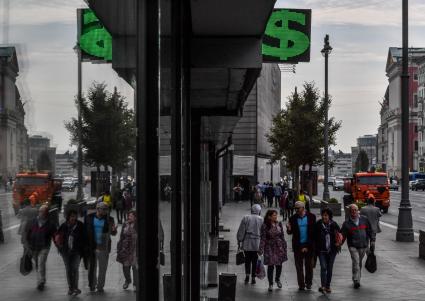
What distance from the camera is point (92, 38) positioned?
1744mm

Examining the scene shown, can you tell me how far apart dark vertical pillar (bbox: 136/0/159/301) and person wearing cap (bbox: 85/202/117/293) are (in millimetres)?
292

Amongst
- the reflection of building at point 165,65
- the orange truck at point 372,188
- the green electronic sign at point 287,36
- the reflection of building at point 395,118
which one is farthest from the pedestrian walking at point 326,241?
the reflection of building at point 395,118

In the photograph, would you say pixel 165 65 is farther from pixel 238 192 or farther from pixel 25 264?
pixel 238 192

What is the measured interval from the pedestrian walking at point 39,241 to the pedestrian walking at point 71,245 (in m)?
0.09

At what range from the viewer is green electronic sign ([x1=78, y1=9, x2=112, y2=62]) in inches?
62.6

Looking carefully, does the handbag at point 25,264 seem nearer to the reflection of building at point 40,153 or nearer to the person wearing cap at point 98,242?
the reflection of building at point 40,153

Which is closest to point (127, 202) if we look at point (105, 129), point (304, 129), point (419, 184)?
point (105, 129)

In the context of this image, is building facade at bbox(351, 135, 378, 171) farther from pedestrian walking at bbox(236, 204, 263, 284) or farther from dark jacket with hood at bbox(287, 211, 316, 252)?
dark jacket with hood at bbox(287, 211, 316, 252)

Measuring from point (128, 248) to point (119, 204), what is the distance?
143mm

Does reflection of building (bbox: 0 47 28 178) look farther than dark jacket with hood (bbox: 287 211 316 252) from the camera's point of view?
No

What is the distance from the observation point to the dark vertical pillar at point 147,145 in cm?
216

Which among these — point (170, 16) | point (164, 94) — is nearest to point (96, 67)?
point (164, 94)

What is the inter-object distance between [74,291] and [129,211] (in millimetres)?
653

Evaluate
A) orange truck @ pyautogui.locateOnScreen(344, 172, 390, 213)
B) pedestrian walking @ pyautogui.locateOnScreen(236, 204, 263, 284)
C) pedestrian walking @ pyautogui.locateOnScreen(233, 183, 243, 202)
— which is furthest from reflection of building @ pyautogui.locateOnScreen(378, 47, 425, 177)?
pedestrian walking @ pyautogui.locateOnScreen(236, 204, 263, 284)
